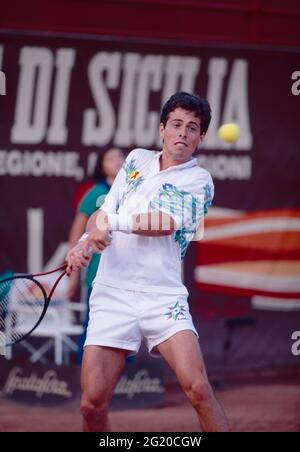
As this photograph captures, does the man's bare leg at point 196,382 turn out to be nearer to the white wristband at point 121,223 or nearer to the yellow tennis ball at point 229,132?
the white wristband at point 121,223

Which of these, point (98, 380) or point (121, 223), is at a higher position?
point (121, 223)

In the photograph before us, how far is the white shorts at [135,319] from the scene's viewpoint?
4.80 metres

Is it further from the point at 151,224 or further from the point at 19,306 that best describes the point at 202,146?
the point at 151,224

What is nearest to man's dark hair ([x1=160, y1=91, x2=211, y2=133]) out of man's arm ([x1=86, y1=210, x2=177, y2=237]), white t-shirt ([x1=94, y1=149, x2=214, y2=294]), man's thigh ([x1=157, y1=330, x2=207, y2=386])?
white t-shirt ([x1=94, y1=149, x2=214, y2=294])

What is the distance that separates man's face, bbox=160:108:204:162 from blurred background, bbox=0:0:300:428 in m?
3.79

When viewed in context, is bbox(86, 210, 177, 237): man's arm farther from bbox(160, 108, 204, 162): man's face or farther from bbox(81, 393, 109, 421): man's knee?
bbox(81, 393, 109, 421): man's knee

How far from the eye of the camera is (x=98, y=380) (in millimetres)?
4762

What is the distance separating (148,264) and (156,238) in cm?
13

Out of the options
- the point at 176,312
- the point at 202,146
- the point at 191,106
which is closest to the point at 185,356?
the point at 176,312

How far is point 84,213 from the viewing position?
23.9ft

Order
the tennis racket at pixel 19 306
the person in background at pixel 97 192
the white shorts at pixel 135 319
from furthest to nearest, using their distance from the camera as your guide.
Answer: the person in background at pixel 97 192, the tennis racket at pixel 19 306, the white shorts at pixel 135 319

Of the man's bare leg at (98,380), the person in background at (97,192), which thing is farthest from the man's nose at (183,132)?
the person in background at (97,192)
